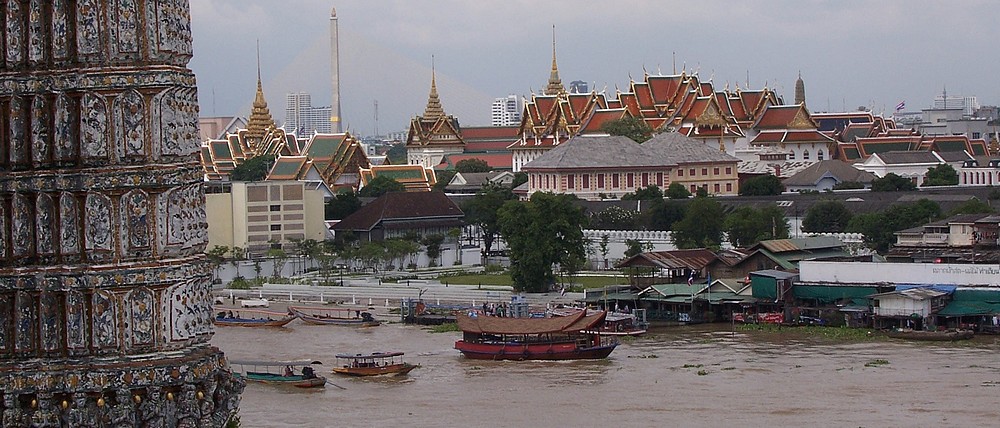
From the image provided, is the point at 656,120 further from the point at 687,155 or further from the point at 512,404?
the point at 512,404

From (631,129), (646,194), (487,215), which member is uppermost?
(631,129)

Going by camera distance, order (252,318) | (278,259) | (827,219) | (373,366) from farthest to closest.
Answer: (827,219)
(278,259)
(252,318)
(373,366)

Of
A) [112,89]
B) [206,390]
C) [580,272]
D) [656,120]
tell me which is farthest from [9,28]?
[656,120]

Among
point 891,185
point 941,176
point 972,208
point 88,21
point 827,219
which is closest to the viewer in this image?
point 88,21

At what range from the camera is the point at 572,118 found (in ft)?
247

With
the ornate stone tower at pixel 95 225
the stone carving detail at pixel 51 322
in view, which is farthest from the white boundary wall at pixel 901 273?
the stone carving detail at pixel 51 322

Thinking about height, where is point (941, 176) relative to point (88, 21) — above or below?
above

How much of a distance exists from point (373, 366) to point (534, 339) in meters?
3.20

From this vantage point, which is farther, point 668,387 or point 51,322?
point 668,387

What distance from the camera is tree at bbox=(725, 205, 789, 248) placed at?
4478 centimetres

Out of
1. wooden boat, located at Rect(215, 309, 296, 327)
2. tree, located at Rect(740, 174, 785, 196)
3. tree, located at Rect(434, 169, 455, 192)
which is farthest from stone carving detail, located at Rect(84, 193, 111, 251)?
tree, located at Rect(434, 169, 455, 192)

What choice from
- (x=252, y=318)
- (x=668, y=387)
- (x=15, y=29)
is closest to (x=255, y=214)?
(x=252, y=318)

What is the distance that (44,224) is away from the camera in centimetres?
802

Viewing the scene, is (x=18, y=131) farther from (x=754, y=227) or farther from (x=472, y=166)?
(x=472, y=166)
